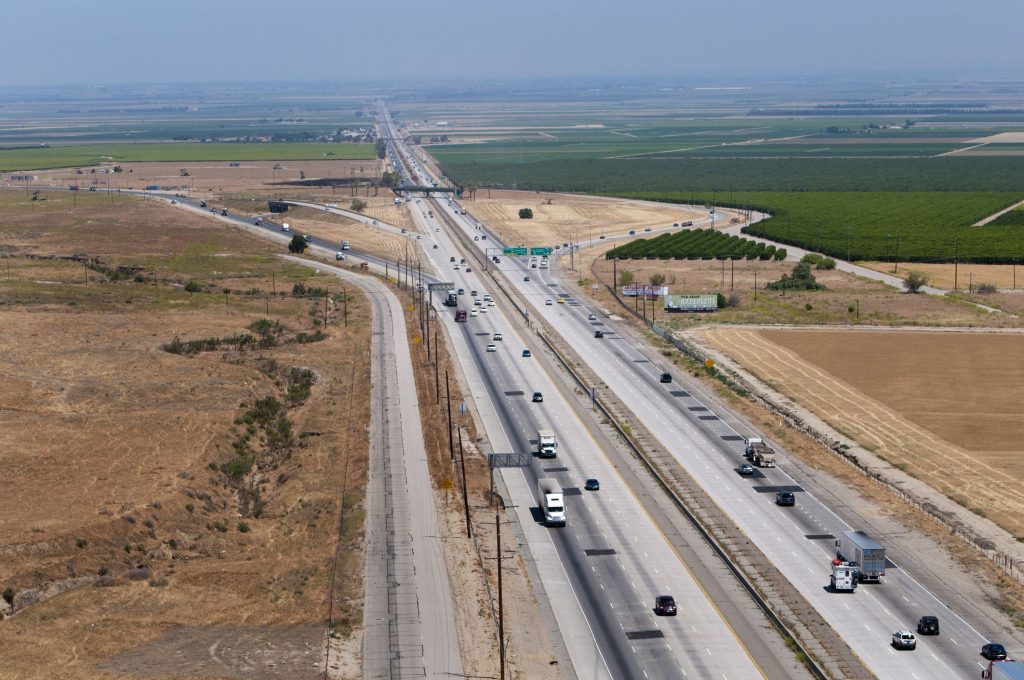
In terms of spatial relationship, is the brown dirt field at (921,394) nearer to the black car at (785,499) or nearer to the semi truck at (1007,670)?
the black car at (785,499)

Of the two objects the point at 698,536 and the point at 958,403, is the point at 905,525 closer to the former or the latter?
the point at 698,536

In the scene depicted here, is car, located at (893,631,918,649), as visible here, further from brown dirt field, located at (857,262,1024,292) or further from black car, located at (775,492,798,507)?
brown dirt field, located at (857,262,1024,292)

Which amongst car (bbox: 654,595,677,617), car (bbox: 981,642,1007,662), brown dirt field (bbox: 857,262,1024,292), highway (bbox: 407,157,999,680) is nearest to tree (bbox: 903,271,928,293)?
brown dirt field (bbox: 857,262,1024,292)

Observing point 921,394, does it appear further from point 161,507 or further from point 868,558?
point 161,507

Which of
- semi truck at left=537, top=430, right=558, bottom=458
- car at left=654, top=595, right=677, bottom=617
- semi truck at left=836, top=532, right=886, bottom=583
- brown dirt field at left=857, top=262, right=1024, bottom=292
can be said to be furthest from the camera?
brown dirt field at left=857, top=262, right=1024, bottom=292

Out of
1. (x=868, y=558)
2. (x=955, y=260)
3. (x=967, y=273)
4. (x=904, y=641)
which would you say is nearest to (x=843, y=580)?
(x=868, y=558)

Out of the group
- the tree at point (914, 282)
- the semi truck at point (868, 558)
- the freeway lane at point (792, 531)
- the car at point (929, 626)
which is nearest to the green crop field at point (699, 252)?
the tree at point (914, 282)
